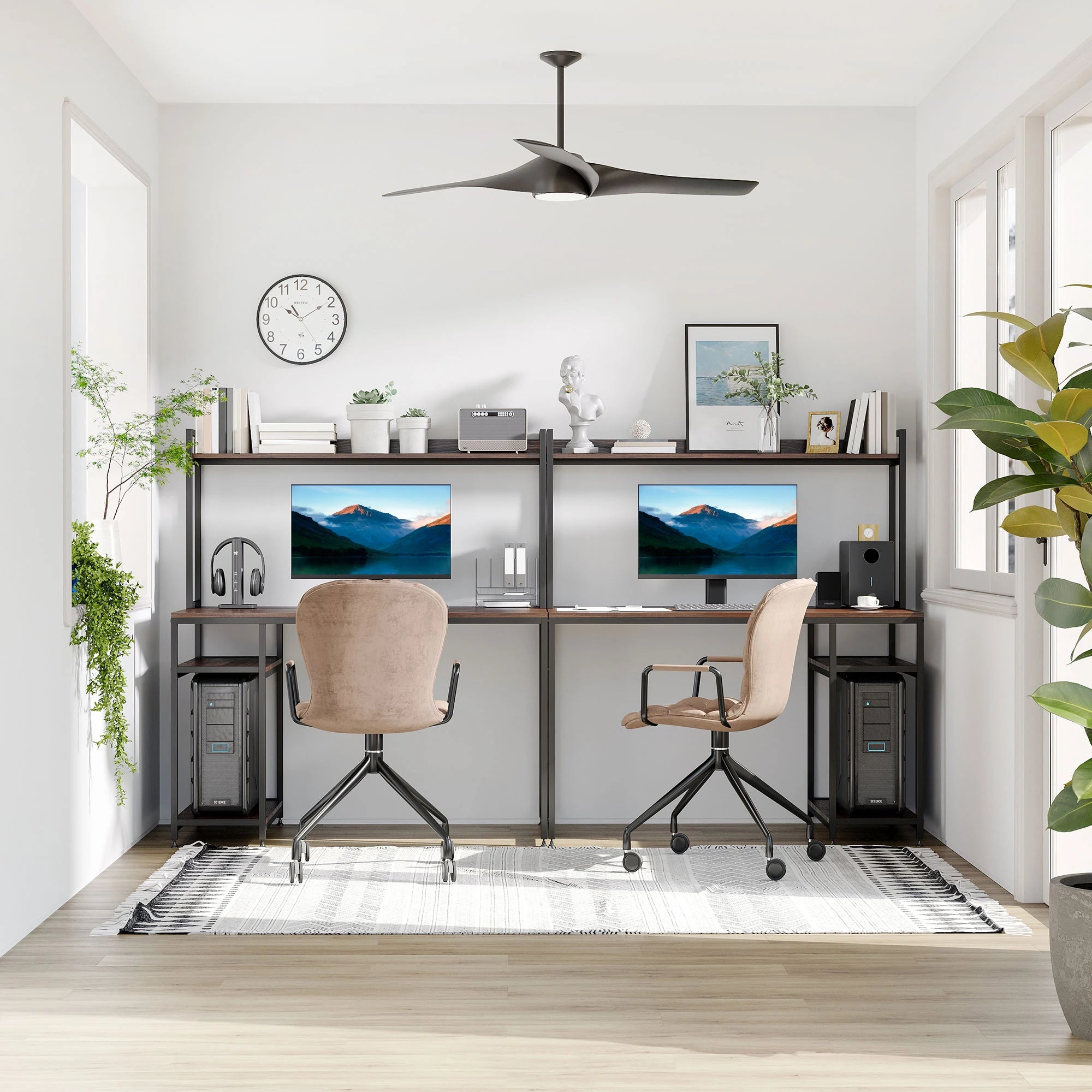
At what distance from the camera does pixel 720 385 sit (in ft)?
14.9

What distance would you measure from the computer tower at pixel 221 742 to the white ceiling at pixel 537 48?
242cm

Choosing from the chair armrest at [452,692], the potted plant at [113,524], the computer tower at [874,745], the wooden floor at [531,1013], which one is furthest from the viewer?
the computer tower at [874,745]

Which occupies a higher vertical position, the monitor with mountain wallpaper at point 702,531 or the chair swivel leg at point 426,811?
the monitor with mountain wallpaper at point 702,531

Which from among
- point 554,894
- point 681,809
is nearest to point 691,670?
point 681,809

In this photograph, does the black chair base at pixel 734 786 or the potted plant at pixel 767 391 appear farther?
the potted plant at pixel 767 391

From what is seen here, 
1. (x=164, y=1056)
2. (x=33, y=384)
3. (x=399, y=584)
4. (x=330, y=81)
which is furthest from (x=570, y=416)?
(x=164, y=1056)

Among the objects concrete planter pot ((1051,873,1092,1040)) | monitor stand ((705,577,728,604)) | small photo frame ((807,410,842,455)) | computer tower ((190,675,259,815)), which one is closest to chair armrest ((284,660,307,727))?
computer tower ((190,675,259,815))

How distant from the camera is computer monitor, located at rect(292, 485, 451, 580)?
4.51 meters

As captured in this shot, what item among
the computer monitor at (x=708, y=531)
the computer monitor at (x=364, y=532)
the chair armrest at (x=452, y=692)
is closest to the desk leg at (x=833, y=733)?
the computer monitor at (x=708, y=531)

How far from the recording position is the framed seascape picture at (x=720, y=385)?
14.8 feet

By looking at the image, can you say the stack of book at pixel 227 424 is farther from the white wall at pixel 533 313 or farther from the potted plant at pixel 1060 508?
the potted plant at pixel 1060 508

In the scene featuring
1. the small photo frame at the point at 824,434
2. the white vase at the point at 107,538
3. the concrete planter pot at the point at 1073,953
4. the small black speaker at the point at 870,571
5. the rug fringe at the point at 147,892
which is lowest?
the rug fringe at the point at 147,892

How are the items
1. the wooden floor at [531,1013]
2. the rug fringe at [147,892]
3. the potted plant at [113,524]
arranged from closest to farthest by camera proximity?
the wooden floor at [531,1013], the rug fringe at [147,892], the potted plant at [113,524]

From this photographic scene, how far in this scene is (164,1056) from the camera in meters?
2.42
